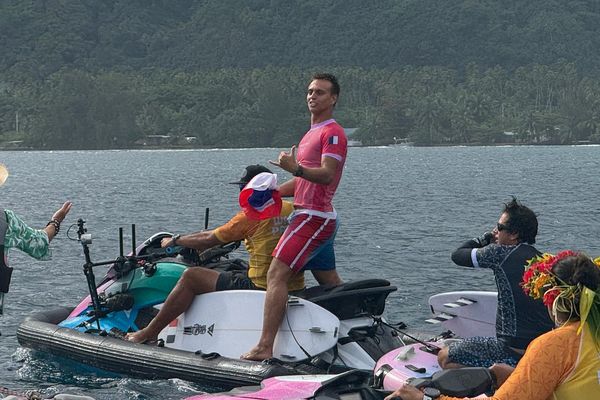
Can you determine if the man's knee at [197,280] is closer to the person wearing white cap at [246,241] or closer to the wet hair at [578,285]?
the person wearing white cap at [246,241]

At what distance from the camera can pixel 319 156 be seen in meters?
9.86

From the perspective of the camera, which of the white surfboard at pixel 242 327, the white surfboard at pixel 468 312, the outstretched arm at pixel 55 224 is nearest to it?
the outstretched arm at pixel 55 224

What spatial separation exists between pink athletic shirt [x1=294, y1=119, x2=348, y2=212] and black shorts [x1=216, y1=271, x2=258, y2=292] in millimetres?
1072

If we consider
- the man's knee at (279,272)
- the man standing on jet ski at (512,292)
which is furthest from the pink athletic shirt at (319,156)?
the man standing on jet ski at (512,292)

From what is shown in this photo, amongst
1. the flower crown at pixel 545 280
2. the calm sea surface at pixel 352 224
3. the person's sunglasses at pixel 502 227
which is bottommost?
the calm sea surface at pixel 352 224

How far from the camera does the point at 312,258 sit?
34.1 ft

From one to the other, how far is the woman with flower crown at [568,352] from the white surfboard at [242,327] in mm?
4199

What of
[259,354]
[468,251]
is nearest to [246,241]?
[259,354]

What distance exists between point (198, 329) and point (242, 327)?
0.51 m

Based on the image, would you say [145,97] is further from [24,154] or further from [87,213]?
[87,213]

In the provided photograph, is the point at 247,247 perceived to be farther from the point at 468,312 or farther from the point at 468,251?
the point at 468,251

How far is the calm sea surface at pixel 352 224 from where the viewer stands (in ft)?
42.8

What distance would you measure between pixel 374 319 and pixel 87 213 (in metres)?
37.6

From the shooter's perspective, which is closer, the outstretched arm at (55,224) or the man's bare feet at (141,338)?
the outstretched arm at (55,224)
